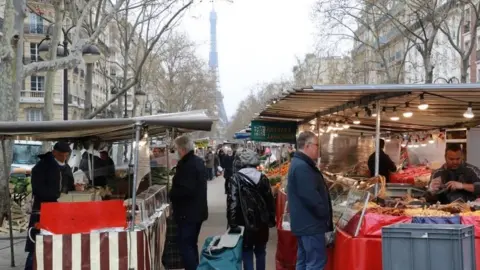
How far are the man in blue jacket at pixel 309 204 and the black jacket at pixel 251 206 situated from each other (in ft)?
2.70

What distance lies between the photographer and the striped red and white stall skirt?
5.80 metres

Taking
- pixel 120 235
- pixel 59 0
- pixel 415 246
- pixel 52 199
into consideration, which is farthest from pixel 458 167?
pixel 59 0

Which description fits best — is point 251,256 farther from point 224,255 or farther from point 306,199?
point 306,199

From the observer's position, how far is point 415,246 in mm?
5098

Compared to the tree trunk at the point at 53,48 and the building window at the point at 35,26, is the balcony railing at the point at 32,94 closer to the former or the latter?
the building window at the point at 35,26

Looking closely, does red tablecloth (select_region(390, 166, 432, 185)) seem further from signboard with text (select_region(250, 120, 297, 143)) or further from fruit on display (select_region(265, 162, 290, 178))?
signboard with text (select_region(250, 120, 297, 143))

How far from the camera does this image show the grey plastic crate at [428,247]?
197 inches

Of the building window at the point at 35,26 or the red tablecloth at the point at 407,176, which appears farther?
the building window at the point at 35,26

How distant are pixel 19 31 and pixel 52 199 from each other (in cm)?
610

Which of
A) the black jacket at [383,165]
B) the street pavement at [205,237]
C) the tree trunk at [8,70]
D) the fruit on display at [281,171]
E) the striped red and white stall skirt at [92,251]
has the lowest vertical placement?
the street pavement at [205,237]

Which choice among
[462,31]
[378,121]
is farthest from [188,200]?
[462,31]

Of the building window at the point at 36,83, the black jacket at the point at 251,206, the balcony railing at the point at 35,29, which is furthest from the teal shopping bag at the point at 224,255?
the building window at the point at 36,83

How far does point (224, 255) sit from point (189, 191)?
954mm

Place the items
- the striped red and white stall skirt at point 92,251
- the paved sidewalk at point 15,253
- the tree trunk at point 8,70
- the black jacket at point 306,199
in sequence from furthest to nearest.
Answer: the tree trunk at point 8,70 < the paved sidewalk at point 15,253 < the striped red and white stall skirt at point 92,251 < the black jacket at point 306,199
